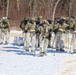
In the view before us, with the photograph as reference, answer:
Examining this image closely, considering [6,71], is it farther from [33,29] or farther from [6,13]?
[6,13]

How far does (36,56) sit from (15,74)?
5.83 meters

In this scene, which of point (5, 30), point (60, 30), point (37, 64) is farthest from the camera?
point (5, 30)

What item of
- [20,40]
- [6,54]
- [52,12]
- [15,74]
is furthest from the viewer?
[52,12]

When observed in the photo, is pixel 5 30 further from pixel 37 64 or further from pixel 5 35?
pixel 37 64

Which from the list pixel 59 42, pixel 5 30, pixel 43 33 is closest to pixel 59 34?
pixel 59 42

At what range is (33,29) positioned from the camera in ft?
77.2

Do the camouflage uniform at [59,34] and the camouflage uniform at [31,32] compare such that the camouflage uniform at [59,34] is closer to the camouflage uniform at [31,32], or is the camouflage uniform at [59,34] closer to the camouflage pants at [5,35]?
the camouflage uniform at [31,32]

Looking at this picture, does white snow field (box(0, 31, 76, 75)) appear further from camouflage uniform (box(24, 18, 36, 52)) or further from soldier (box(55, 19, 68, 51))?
soldier (box(55, 19, 68, 51))

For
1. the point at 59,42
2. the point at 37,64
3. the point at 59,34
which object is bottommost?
the point at 37,64

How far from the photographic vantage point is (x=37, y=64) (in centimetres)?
1930

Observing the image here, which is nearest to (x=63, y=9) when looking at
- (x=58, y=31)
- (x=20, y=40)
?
(x=20, y=40)

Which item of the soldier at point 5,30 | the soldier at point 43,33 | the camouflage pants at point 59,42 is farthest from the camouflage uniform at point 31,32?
the soldier at point 5,30

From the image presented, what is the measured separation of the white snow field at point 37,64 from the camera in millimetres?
17203

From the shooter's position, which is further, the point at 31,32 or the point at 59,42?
the point at 59,42
